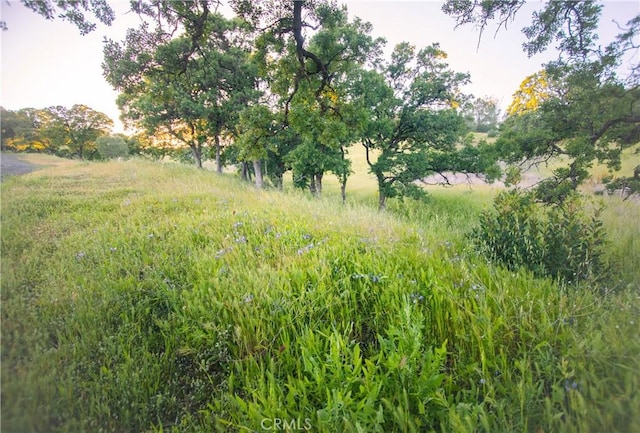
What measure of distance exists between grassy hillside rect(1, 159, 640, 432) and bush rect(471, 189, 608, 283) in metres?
0.31

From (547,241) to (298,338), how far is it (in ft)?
10.1

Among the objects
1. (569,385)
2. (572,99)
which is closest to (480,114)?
(572,99)

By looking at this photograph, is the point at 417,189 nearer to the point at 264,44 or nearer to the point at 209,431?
the point at 264,44

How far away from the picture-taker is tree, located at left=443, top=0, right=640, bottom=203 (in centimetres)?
395

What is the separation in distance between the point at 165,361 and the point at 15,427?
2.47ft

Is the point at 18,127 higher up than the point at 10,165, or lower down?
higher up

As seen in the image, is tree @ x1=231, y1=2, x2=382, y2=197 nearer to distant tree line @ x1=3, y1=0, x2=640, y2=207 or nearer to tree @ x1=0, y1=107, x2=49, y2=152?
distant tree line @ x1=3, y1=0, x2=640, y2=207

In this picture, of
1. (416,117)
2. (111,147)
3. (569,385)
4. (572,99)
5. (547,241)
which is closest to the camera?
(569,385)

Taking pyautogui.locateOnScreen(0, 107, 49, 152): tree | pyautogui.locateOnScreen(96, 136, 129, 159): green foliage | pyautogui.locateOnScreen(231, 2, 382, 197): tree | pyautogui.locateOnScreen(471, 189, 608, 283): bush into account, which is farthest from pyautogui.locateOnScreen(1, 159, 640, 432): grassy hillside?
pyautogui.locateOnScreen(96, 136, 129, 159): green foliage

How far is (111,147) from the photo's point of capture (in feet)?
74.5

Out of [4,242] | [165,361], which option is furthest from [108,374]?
[4,242]

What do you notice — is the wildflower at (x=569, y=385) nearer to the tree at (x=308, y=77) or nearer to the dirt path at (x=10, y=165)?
the dirt path at (x=10, y=165)

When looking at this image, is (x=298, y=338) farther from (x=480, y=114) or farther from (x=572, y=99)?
(x=480, y=114)

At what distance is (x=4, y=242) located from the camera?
2305 millimetres
